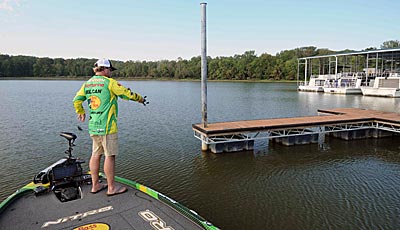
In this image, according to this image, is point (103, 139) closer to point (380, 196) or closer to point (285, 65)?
point (380, 196)

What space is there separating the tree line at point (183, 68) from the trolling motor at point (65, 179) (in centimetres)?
8972

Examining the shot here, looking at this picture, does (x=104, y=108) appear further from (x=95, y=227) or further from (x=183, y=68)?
(x=183, y=68)

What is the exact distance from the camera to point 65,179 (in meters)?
4.71

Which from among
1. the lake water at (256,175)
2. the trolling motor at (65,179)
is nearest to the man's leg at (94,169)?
the trolling motor at (65,179)

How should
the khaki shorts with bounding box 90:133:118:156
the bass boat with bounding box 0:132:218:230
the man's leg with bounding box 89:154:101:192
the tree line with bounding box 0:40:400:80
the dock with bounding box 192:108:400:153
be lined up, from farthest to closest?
the tree line with bounding box 0:40:400:80
the dock with bounding box 192:108:400:153
the man's leg with bounding box 89:154:101:192
the khaki shorts with bounding box 90:133:118:156
the bass boat with bounding box 0:132:218:230

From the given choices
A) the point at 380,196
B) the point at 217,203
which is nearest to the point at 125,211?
the point at 217,203

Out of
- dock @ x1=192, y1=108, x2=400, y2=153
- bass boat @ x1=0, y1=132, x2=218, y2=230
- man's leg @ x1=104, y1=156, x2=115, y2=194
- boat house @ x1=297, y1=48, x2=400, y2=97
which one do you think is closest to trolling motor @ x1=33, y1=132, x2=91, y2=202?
bass boat @ x1=0, y1=132, x2=218, y2=230

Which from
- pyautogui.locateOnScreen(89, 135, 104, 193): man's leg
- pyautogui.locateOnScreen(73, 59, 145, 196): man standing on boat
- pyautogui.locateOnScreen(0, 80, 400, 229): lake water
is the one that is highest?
pyautogui.locateOnScreen(73, 59, 145, 196): man standing on boat

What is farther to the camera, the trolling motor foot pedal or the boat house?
the boat house

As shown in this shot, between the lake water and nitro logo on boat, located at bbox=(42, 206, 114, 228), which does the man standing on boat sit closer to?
nitro logo on boat, located at bbox=(42, 206, 114, 228)

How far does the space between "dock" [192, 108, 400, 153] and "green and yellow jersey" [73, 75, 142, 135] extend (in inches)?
233

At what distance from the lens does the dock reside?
10.4 m

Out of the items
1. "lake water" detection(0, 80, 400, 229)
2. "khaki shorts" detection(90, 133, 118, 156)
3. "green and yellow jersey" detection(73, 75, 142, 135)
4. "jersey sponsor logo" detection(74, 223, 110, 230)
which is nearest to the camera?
"jersey sponsor logo" detection(74, 223, 110, 230)

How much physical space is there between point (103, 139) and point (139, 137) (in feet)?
29.2
